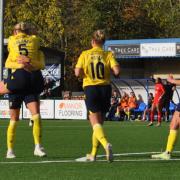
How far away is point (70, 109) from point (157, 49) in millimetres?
11696

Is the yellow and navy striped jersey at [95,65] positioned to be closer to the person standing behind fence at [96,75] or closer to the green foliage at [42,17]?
the person standing behind fence at [96,75]

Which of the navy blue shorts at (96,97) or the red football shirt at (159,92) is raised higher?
the red football shirt at (159,92)

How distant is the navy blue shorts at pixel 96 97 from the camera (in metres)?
11.2

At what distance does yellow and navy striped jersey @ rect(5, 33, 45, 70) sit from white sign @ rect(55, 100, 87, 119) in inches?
894

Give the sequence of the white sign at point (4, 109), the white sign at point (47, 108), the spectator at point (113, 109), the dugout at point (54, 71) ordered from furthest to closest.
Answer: the dugout at point (54, 71), the spectator at point (113, 109), the white sign at point (47, 108), the white sign at point (4, 109)

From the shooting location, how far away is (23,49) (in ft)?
38.6

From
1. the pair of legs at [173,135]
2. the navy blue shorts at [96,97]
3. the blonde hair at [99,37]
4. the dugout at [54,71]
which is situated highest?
the dugout at [54,71]

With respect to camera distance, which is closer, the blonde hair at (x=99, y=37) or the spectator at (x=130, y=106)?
the blonde hair at (x=99, y=37)

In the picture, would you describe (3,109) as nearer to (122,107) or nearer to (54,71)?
(122,107)

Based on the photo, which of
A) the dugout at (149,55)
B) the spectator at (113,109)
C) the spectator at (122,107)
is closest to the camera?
the spectator at (113,109)

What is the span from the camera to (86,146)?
14633 mm

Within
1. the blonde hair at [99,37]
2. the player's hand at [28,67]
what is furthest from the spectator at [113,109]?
the blonde hair at [99,37]

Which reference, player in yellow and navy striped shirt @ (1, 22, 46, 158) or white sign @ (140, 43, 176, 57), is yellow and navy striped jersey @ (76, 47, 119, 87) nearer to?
player in yellow and navy striped shirt @ (1, 22, 46, 158)

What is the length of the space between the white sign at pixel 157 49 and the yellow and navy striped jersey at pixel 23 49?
108 ft
